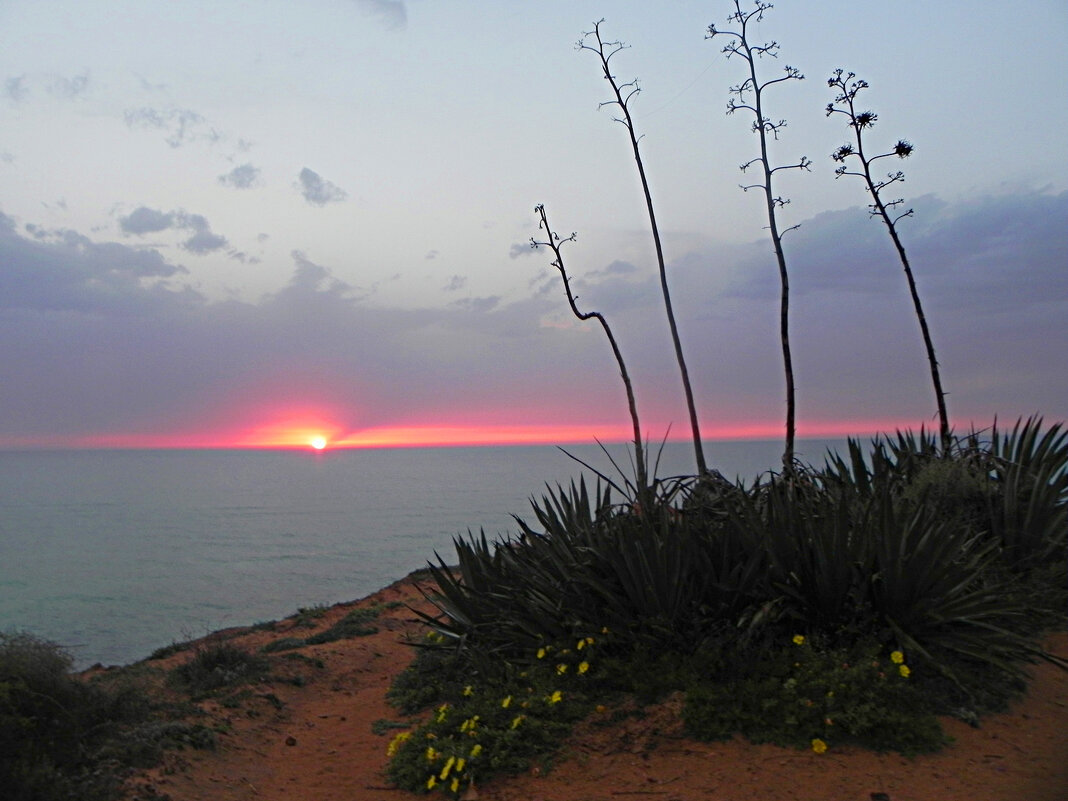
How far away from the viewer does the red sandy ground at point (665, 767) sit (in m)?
4.41

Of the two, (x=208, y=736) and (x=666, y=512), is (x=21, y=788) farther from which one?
(x=666, y=512)

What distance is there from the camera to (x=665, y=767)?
16.0 feet

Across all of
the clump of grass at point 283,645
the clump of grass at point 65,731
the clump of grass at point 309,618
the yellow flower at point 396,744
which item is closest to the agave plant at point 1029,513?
the yellow flower at point 396,744

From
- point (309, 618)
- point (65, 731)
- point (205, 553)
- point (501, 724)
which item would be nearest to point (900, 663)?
point (501, 724)

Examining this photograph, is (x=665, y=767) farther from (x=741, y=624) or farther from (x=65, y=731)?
(x=65, y=731)

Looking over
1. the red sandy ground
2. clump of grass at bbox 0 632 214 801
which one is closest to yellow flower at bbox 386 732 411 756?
the red sandy ground

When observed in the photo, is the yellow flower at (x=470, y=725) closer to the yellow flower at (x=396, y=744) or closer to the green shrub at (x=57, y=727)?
the yellow flower at (x=396, y=744)

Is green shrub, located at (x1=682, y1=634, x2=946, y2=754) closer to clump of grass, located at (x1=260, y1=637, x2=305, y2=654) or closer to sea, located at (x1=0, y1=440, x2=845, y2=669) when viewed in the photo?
sea, located at (x1=0, y1=440, x2=845, y2=669)

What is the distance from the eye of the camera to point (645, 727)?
17.4ft

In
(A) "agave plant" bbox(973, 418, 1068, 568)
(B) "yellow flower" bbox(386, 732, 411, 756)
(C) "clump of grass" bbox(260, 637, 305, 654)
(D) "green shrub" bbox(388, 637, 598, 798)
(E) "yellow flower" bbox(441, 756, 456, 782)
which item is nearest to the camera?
(E) "yellow flower" bbox(441, 756, 456, 782)

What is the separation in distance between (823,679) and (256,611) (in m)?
21.9

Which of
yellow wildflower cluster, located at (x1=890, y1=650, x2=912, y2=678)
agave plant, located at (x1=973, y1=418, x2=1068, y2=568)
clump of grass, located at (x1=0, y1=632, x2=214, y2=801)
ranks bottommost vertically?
clump of grass, located at (x1=0, y1=632, x2=214, y2=801)

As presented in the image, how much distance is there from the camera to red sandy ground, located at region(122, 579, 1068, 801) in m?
4.41

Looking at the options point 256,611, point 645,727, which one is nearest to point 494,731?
point 645,727
